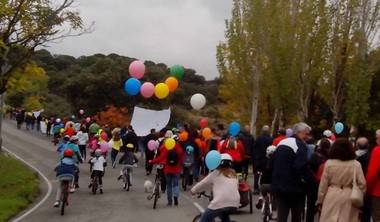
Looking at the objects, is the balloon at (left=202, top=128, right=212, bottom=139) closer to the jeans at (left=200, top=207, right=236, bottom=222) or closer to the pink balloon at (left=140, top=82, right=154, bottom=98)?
the pink balloon at (left=140, top=82, right=154, bottom=98)

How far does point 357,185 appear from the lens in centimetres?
909

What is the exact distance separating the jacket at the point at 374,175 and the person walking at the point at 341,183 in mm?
1043

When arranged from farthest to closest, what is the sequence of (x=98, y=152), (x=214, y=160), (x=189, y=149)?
(x=189, y=149) → (x=98, y=152) → (x=214, y=160)

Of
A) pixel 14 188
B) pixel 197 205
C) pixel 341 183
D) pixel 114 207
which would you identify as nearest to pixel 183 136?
pixel 197 205

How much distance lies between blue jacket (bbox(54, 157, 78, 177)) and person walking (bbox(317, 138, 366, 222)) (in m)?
9.63

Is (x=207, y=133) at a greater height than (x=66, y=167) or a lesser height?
greater

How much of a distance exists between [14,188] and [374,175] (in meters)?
14.3

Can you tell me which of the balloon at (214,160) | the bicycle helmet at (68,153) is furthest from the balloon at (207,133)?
the balloon at (214,160)

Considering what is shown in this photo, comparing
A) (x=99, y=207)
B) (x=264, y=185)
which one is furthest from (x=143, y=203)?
(x=264, y=185)

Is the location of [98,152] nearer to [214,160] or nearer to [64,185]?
[64,185]

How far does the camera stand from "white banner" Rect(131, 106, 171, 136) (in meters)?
30.4

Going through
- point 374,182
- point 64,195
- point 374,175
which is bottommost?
point 64,195

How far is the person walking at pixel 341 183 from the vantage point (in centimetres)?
912

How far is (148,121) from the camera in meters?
30.9
